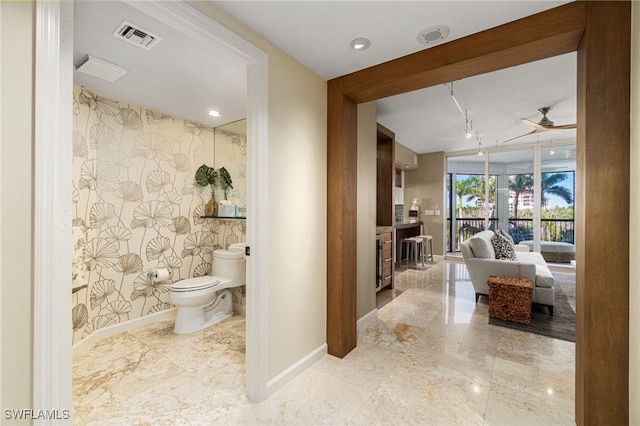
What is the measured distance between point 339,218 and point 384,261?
2.03 m

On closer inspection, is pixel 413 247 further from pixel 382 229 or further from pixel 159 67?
pixel 159 67

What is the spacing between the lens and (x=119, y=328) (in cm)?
272

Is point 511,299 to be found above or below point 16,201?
below

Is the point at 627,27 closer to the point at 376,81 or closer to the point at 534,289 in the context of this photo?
the point at 376,81

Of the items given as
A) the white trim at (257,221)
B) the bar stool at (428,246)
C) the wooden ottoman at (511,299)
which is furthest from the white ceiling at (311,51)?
the bar stool at (428,246)

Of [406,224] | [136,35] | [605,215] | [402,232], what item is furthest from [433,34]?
[402,232]

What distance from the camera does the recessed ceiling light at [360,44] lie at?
5.98 feet

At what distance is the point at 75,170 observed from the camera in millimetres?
2389

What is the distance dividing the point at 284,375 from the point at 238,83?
2385 millimetres

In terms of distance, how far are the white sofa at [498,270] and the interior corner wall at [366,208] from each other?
138 centimetres

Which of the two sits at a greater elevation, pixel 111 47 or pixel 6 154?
pixel 111 47

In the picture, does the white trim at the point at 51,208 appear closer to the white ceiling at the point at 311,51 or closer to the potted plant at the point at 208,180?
the white ceiling at the point at 311,51

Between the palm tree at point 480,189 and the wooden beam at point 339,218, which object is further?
the palm tree at point 480,189

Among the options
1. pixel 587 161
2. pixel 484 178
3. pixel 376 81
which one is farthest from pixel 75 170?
pixel 484 178
